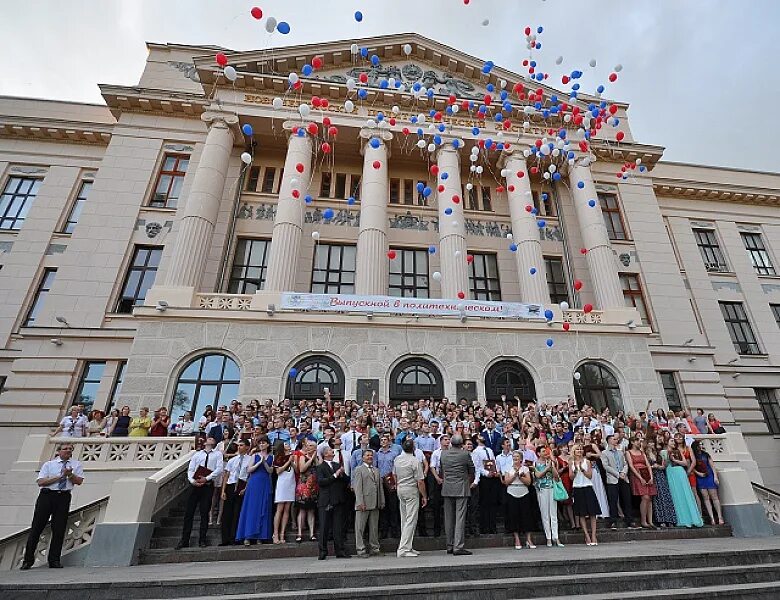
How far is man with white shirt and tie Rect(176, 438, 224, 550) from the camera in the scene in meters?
7.39

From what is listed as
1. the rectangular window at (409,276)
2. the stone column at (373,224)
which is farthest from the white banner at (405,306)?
the rectangular window at (409,276)

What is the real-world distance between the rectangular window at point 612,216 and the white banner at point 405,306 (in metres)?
8.92

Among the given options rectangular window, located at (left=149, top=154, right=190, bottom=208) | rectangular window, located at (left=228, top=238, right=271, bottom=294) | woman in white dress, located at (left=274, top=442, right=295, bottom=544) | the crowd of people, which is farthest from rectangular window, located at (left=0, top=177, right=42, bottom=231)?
woman in white dress, located at (left=274, top=442, right=295, bottom=544)

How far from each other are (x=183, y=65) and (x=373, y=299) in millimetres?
18011

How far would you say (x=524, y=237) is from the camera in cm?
1900

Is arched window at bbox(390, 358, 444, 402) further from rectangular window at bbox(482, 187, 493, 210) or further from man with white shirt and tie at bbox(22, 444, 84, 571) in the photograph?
rectangular window at bbox(482, 187, 493, 210)

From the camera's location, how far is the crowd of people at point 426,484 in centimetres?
720

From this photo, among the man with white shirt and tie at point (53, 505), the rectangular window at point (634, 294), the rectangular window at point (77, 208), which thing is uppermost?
the rectangular window at point (77, 208)

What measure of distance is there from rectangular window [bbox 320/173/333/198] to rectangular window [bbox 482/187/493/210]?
8.12 metres

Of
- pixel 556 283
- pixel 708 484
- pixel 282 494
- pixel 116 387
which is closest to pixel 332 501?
pixel 282 494

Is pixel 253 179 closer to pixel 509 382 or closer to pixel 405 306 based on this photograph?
pixel 405 306

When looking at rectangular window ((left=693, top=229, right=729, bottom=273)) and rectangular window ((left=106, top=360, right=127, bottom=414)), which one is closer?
rectangular window ((left=106, top=360, right=127, bottom=414))

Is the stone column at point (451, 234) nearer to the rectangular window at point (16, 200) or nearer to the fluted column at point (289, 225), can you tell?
the fluted column at point (289, 225)

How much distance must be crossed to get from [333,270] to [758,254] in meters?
25.2
